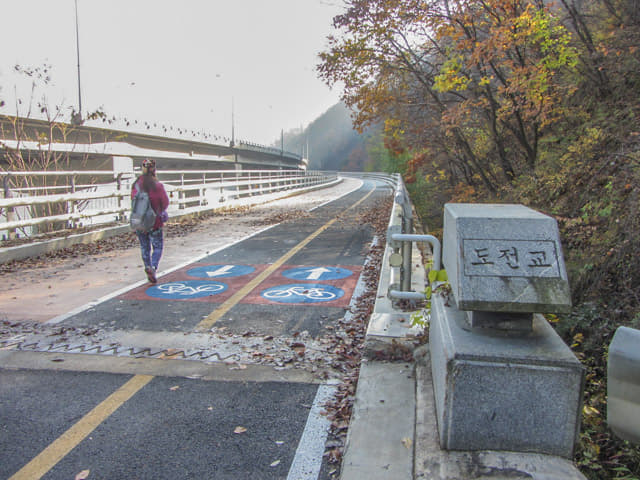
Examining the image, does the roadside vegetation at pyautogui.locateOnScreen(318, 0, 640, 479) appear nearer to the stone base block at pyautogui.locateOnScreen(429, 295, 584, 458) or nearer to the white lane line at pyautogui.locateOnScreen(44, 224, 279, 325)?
the stone base block at pyautogui.locateOnScreen(429, 295, 584, 458)

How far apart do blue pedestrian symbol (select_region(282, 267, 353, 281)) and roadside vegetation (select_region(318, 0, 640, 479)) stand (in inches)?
136

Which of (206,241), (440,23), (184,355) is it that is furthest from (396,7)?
(184,355)

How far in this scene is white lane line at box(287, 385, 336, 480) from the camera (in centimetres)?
302

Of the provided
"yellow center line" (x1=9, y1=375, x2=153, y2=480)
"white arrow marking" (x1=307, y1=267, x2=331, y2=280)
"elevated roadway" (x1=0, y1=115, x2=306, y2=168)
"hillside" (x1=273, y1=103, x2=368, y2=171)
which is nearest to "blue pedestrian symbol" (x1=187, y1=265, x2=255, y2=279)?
"white arrow marking" (x1=307, y1=267, x2=331, y2=280)

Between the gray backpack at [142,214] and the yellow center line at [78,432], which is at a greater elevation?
the gray backpack at [142,214]

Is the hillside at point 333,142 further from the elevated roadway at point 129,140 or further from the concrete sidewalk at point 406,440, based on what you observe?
the concrete sidewalk at point 406,440

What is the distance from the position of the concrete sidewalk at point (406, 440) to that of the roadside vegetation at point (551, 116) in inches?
34.5

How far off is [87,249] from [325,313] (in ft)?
23.1

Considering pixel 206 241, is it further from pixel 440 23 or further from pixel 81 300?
pixel 440 23

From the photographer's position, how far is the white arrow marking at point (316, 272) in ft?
27.1

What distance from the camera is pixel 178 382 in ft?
13.9

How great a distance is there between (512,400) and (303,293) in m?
4.70

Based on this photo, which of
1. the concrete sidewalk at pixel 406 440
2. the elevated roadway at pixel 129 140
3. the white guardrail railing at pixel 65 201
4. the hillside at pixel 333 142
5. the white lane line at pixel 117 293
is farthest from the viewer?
the hillside at pixel 333 142

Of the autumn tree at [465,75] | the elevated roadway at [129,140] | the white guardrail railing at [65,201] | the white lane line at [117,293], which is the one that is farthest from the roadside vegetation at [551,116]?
the elevated roadway at [129,140]
